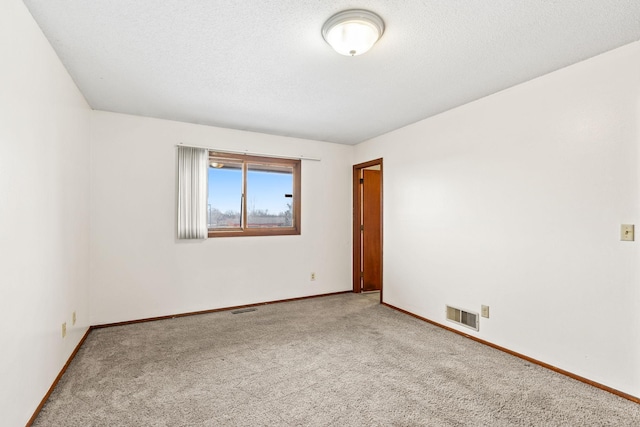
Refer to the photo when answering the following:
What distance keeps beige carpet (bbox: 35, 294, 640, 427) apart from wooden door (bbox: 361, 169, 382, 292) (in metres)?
1.82

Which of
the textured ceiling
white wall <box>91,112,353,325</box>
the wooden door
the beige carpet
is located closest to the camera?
the textured ceiling

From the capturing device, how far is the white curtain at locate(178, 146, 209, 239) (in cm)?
376

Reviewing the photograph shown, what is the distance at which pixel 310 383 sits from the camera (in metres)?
2.27

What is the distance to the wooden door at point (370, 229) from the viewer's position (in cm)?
513

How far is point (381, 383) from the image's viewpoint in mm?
2266

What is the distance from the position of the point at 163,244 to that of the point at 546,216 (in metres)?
3.99

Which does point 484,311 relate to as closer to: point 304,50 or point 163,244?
point 304,50

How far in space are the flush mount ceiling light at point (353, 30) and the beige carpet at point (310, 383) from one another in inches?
92.2

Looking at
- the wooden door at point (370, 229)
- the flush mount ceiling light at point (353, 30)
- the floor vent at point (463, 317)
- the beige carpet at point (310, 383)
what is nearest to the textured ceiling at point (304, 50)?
the flush mount ceiling light at point (353, 30)

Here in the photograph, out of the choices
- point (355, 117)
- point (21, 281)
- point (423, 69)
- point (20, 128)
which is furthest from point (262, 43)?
point (21, 281)

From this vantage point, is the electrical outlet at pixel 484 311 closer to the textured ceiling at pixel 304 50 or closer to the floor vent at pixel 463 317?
the floor vent at pixel 463 317

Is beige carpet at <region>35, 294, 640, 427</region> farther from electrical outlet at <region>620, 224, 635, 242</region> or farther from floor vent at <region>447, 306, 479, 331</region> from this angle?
electrical outlet at <region>620, 224, 635, 242</region>

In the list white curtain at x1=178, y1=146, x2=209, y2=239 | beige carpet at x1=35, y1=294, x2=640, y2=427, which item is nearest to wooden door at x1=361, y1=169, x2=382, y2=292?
beige carpet at x1=35, y1=294, x2=640, y2=427

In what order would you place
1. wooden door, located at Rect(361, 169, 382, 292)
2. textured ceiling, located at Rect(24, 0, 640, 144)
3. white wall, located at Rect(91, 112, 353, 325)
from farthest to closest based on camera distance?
wooden door, located at Rect(361, 169, 382, 292) < white wall, located at Rect(91, 112, 353, 325) < textured ceiling, located at Rect(24, 0, 640, 144)
